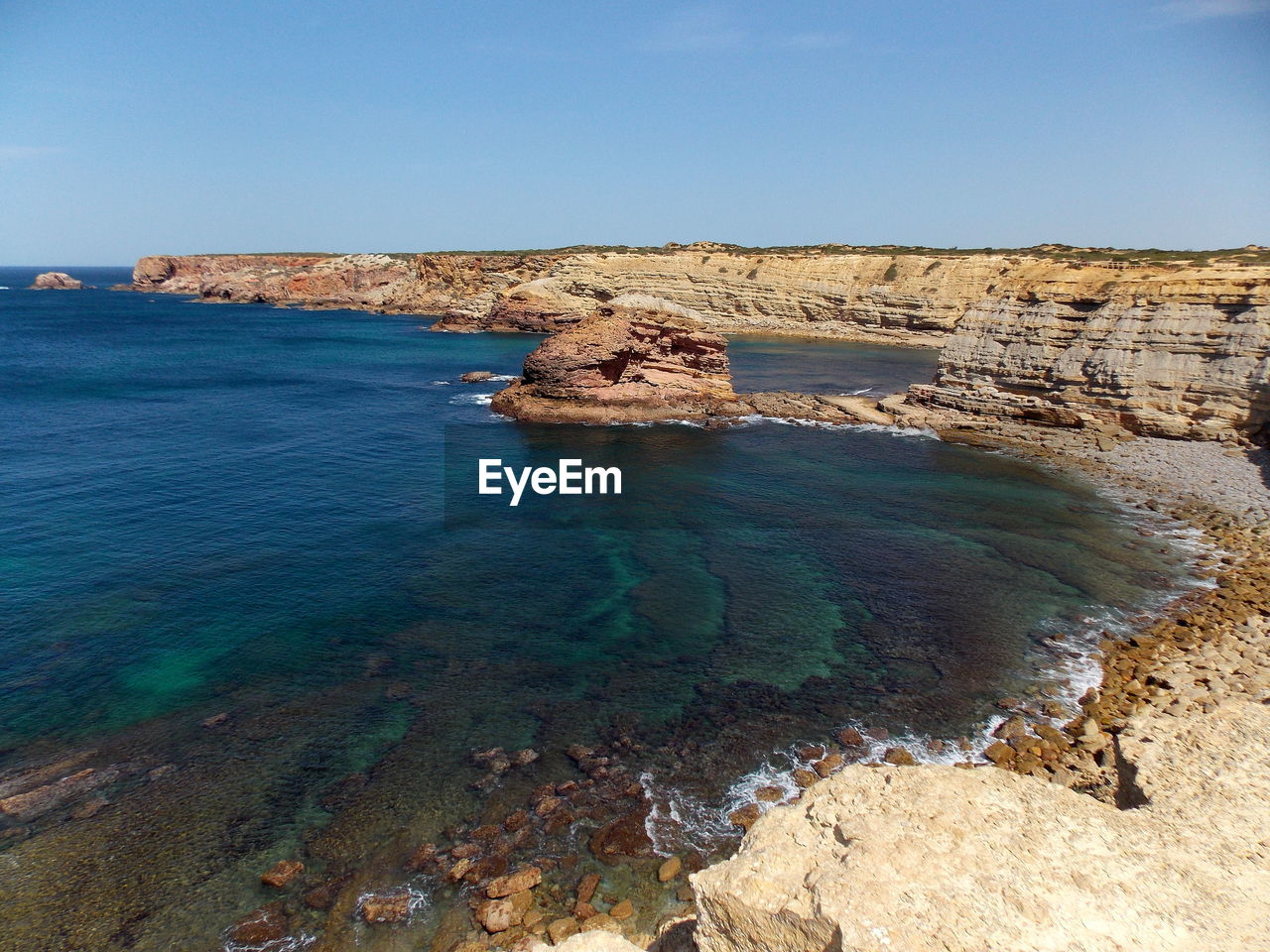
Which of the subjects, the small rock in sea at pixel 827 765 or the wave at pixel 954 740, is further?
the small rock in sea at pixel 827 765

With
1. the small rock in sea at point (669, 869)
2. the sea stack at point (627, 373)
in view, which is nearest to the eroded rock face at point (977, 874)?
the small rock in sea at point (669, 869)

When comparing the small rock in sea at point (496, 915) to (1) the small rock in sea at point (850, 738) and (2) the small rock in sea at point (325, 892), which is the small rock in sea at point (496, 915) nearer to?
(2) the small rock in sea at point (325, 892)

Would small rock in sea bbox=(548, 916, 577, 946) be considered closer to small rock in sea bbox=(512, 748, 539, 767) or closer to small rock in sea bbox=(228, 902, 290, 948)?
small rock in sea bbox=(512, 748, 539, 767)

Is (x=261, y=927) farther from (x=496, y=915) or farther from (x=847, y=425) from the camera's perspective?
(x=847, y=425)

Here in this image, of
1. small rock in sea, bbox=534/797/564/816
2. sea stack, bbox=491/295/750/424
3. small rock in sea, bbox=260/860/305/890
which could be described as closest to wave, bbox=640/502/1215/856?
small rock in sea, bbox=534/797/564/816

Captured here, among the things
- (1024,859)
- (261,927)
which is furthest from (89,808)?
(1024,859)

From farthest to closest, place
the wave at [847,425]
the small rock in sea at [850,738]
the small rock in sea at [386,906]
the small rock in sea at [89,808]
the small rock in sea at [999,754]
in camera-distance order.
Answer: the wave at [847,425] → the small rock in sea at [850,738] → the small rock in sea at [999,754] → the small rock in sea at [89,808] → the small rock in sea at [386,906]
